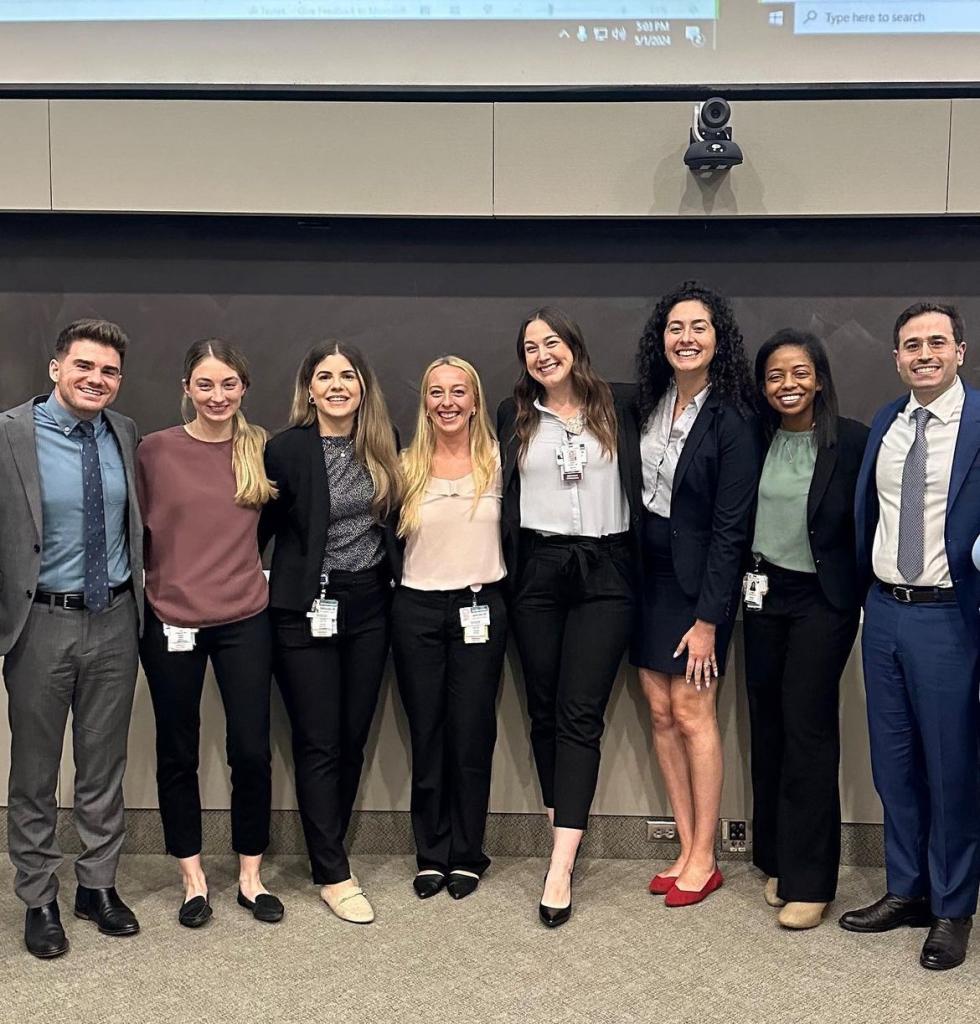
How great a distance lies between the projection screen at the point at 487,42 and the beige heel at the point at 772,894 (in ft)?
8.80

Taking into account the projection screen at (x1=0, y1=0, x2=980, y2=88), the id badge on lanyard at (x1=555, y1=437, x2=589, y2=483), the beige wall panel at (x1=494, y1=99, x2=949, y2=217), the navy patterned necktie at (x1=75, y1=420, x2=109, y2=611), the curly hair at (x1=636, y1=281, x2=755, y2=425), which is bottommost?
the navy patterned necktie at (x1=75, y1=420, x2=109, y2=611)

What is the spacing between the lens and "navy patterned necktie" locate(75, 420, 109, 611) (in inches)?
109

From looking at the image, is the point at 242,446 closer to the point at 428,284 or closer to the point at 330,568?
the point at 330,568

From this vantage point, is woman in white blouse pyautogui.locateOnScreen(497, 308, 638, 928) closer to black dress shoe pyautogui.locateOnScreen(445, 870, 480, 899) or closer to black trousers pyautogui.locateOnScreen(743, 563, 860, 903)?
black dress shoe pyautogui.locateOnScreen(445, 870, 480, 899)

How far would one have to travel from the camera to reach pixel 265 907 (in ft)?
9.90

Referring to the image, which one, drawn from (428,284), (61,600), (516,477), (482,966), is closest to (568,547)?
(516,477)

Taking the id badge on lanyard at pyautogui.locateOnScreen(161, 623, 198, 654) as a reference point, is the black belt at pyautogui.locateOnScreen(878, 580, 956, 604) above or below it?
above

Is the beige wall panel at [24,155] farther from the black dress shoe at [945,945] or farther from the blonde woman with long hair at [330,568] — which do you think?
the black dress shoe at [945,945]

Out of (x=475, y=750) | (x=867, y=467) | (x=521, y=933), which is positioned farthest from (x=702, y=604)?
(x=521, y=933)

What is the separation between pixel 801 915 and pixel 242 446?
212 cm

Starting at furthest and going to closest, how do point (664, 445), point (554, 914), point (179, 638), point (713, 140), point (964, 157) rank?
point (964, 157) < point (713, 140) < point (664, 445) < point (554, 914) < point (179, 638)

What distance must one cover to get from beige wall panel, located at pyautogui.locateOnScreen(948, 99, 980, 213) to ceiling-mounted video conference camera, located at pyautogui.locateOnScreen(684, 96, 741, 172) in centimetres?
77

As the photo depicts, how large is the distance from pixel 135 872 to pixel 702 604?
80.4 inches

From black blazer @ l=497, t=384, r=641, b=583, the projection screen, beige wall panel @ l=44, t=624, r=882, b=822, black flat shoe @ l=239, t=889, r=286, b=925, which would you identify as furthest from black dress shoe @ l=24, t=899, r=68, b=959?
the projection screen
